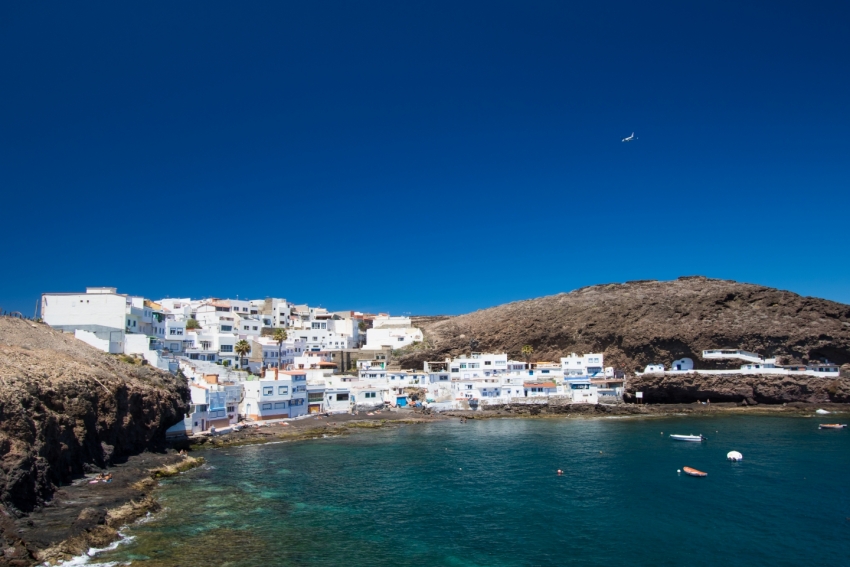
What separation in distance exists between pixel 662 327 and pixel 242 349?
66.3m

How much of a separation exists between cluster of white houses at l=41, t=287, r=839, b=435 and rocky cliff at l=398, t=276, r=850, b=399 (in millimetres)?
3364

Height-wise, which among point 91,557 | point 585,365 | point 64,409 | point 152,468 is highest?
point 585,365

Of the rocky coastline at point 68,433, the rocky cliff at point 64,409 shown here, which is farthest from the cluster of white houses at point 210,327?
the rocky coastline at point 68,433

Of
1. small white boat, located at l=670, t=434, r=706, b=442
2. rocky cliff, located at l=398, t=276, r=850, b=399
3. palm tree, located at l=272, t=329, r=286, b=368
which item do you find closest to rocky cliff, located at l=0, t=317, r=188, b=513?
palm tree, located at l=272, t=329, r=286, b=368

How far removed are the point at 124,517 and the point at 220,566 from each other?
8.64m

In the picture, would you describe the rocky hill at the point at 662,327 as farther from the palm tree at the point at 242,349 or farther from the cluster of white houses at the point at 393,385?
the palm tree at the point at 242,349

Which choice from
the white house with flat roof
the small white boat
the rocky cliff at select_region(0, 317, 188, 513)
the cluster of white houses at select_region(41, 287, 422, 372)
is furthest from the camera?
the white house with flat roof

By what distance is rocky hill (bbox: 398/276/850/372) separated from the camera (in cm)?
9025

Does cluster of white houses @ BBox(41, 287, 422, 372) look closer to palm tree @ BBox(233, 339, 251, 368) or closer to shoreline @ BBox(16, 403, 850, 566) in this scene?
palm tree @ BBox(233, 339, 251, 368)

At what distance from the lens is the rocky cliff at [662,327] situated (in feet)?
296

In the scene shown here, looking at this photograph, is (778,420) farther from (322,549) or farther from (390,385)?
(322,549)

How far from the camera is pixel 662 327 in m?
95.8

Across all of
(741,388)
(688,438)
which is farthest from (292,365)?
(741,388)

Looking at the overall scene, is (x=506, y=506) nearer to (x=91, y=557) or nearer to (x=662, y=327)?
(x=91, y=557)
